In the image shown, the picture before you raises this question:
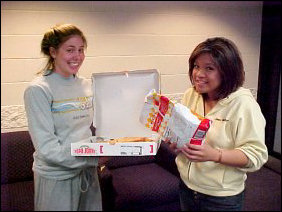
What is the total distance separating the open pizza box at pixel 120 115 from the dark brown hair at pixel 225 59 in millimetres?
132

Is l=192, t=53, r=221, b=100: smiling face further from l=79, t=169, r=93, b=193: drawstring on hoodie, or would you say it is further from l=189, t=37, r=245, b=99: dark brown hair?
l=79, t=169, r=93, b=193: drawstring on hoodie

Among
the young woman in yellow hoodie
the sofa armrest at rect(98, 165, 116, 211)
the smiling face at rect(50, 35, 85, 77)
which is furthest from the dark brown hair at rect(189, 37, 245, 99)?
the sofa armrest at rect(98, 165, 116, 211)

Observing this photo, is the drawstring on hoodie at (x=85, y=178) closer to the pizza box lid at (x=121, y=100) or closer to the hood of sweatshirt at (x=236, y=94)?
the pizza box lid at (x=121, y=100)

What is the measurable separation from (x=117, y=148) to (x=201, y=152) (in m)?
0.18

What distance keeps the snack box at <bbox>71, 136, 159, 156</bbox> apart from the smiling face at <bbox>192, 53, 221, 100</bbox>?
0.54ft

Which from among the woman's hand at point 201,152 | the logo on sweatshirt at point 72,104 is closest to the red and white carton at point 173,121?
the woman's hand at point 201,152

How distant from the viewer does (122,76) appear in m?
0.65

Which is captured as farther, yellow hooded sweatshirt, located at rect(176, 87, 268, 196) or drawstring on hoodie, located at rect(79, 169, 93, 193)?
drawstring on hoodie, located at rect(79, 169, 93, 193)

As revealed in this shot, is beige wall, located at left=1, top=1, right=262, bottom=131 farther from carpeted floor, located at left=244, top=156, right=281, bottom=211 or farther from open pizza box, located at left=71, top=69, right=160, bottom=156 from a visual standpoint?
carpeted floor, located at left=244, top=156, right=281, bottom=211

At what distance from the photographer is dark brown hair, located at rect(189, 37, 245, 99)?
1.85 ft

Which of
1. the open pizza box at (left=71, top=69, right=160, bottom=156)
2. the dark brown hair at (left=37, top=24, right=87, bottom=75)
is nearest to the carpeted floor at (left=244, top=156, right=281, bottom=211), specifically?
the open pizza box at (left=71, top=69, right=160, bottom=156)

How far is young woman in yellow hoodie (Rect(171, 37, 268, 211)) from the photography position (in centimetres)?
57

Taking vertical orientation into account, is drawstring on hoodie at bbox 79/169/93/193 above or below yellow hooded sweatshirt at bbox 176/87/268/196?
below

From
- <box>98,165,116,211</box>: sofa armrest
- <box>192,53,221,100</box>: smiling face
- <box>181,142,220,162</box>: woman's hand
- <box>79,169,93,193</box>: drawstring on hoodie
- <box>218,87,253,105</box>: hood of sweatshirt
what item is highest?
<box>192,53,221,100</box>: smiling face
